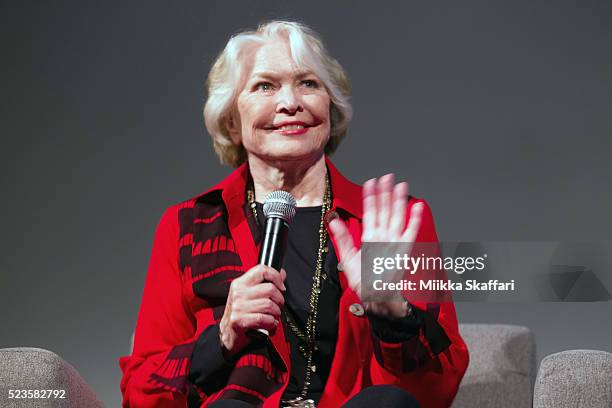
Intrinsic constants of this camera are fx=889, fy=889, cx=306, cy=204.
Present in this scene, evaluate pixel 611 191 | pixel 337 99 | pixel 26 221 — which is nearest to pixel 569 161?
pixel 611 191

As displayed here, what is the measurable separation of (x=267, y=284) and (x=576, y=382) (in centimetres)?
82

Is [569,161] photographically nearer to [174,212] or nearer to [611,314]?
[611,314]

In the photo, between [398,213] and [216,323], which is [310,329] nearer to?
[216,323]

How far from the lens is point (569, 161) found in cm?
240

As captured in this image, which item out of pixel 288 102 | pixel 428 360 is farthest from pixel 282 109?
pixel 428 360

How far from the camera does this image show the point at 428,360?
1604 mm

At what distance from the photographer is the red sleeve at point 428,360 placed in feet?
5.14

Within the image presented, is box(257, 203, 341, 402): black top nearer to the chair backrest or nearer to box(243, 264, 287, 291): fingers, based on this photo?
box(243, 264, 287, 291): fingers

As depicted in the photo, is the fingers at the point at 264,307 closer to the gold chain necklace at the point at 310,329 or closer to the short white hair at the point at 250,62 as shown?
the gold chain necklace at the point at 310,329

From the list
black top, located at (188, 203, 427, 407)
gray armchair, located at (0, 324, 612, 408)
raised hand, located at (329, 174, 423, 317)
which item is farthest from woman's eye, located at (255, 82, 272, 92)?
gray armchair, located at (0, 324, 612, 408)

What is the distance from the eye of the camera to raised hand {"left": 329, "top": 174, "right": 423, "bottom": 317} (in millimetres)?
1480

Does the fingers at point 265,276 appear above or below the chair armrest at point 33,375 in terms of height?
above

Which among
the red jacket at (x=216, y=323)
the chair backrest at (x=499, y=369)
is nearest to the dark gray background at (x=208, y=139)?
the chair backrest at (x=499, y=369)

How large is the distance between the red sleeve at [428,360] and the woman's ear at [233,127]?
560 mm
